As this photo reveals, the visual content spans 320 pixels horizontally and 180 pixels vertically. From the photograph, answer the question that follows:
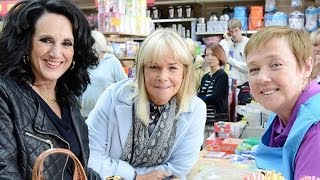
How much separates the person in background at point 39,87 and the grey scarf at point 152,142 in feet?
0.84

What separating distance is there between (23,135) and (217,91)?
12.5 feet

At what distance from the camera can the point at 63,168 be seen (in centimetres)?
156

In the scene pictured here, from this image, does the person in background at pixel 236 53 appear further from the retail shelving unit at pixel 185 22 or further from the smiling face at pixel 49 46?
the smiling face at pixel 49 46

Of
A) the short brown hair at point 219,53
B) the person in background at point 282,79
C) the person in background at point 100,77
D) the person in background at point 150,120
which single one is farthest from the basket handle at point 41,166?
the short brown hair at point 219,53

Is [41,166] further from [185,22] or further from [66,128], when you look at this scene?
[185,22]

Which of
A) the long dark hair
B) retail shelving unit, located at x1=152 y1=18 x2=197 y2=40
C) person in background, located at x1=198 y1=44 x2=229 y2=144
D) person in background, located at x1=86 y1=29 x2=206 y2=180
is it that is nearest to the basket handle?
the long dark hair

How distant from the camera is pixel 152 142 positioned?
1.99 metres

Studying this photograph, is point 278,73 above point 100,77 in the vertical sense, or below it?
above

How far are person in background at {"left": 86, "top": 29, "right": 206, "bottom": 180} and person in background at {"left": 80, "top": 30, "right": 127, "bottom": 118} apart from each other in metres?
2.65

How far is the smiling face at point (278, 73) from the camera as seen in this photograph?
1428 mm

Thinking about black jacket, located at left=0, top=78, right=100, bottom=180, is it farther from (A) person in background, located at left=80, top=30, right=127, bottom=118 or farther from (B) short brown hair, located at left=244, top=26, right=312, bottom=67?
(A) person in background, located at left=80, top=30, right=127, bottom=118

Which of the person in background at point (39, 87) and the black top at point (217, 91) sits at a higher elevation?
the person in background at point (39, 87)

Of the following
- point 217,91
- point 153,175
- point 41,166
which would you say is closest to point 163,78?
point 153,175

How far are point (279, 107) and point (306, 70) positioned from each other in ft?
0.55
